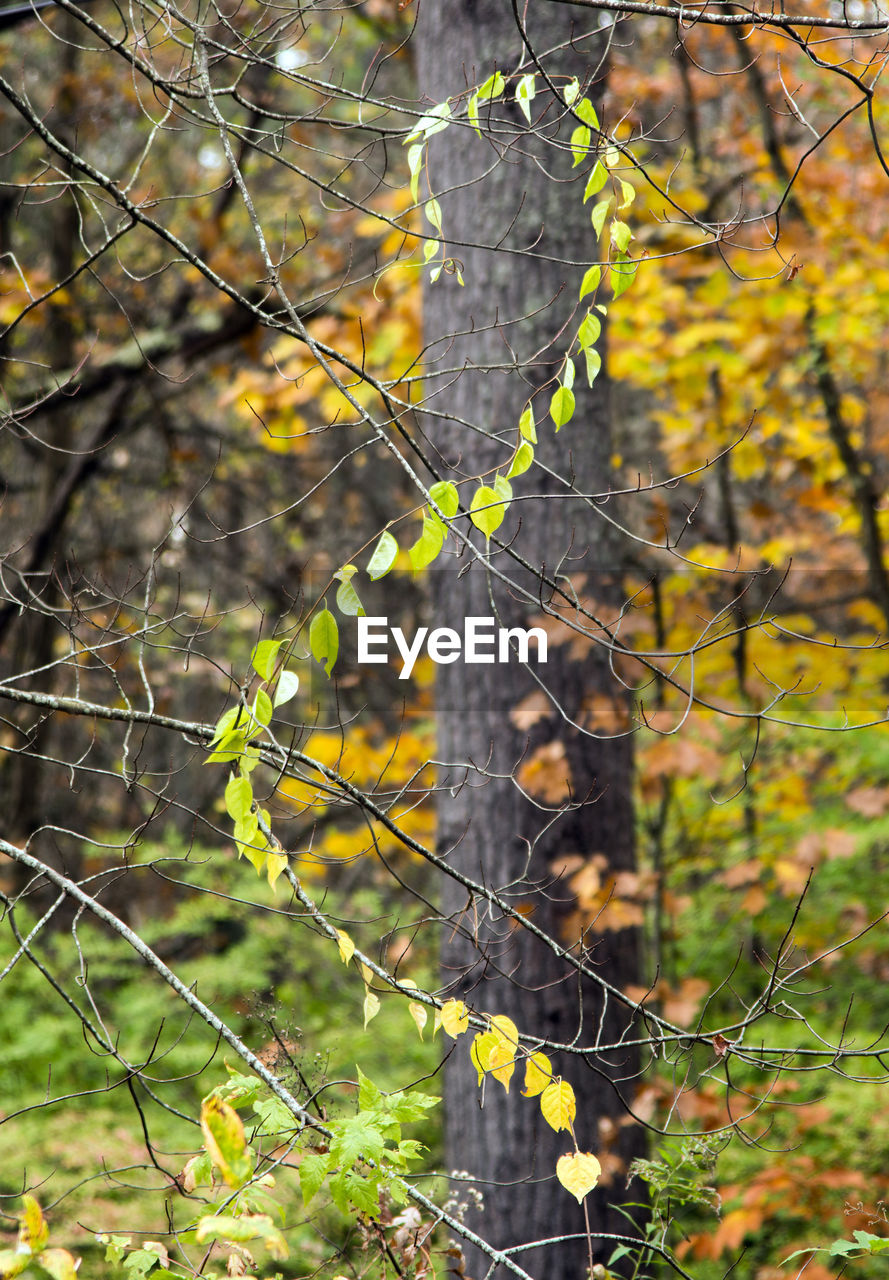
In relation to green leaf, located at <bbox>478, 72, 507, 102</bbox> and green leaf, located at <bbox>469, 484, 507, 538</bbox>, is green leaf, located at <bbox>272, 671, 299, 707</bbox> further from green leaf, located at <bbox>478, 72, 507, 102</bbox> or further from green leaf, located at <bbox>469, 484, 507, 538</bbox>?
green leaf, located at <bbox>478, 72, 507, 102</bbox>

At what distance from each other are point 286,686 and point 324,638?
0.33 ft

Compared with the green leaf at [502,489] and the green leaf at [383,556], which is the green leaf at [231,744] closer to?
the green leaf at [383,556]

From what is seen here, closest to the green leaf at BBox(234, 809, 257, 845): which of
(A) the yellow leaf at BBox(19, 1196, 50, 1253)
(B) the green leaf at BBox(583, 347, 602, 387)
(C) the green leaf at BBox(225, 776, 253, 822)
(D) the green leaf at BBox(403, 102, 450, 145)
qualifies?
(C) the green leaf at BBox(225, 776, 253, 822)

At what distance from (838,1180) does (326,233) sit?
23.4 ft

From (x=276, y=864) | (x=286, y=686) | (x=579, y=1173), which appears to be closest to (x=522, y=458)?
(x=286, y=686)

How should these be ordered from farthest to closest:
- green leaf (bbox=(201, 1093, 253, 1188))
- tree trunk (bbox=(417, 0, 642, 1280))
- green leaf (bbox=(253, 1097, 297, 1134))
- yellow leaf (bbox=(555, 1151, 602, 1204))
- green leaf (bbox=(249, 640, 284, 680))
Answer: tree trunk (bbox=(417, 0, 642, 1280))
green leaf (bbox=(253, 1097, 297, 1134))
yellow leaf (bbox=(555, 1151, 602, 1204))
green leaf (bbox=(249, 640, 284, 680))
green leaf (bbox=(201, 1093, 253, 1188))

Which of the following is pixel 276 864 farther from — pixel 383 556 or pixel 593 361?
pixel 593 361

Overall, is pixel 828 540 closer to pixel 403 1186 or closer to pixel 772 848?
pixel 772 848

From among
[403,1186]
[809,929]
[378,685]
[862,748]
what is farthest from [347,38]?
[403,1186]

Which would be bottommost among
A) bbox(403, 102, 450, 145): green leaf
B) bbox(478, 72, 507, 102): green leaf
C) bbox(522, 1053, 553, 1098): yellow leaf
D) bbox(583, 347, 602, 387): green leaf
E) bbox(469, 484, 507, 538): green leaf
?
bbox(522, 1053, 553, 1098): yellow leaf

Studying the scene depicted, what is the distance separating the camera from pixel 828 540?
7387 millimetres

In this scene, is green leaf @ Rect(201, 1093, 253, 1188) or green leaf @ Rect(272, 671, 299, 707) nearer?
green leaf @ Rect(201, 1093, 253, 1188)

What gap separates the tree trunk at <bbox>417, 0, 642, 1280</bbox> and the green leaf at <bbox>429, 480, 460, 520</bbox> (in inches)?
64.0

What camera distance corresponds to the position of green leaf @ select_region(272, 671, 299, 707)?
5.02ft
